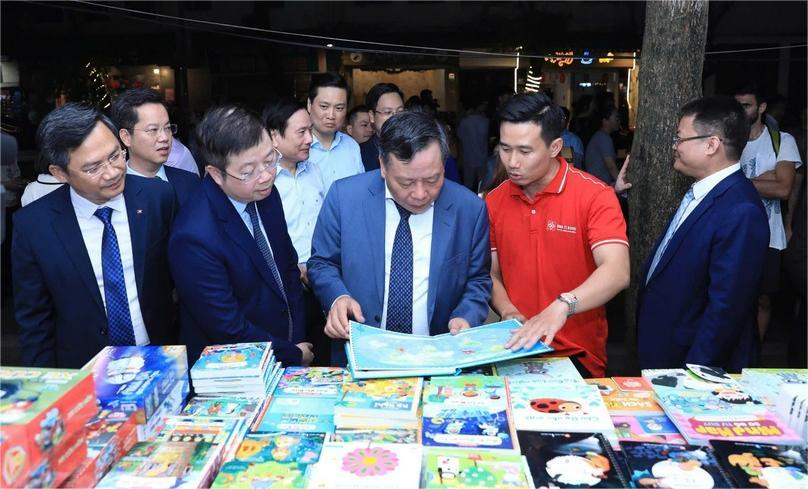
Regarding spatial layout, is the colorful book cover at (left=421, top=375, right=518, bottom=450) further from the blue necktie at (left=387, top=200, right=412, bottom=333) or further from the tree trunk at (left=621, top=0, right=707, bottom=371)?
the tree trunk at (left=621, top=0, right=707, bottom=371)

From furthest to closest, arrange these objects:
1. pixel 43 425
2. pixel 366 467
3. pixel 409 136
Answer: pixel 409 136
pixel 366 467
pixel 43 425

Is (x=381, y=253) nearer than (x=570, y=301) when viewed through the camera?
No

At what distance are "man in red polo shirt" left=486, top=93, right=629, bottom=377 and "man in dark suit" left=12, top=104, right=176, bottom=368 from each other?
1383mm

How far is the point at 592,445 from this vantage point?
1.62 metres

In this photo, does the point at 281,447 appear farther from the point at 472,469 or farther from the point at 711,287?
the point at 711,287

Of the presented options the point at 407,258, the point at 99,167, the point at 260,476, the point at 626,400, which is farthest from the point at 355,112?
the point at 260,476

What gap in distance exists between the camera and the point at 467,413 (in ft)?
5.77

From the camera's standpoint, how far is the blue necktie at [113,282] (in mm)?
2416

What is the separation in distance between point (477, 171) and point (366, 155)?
3560 millimetres

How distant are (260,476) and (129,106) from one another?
245cm

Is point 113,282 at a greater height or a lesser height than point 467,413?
greater

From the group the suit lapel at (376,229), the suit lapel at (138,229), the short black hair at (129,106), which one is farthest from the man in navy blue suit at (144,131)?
the suit lapel at (376,229)

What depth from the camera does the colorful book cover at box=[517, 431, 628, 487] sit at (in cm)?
149

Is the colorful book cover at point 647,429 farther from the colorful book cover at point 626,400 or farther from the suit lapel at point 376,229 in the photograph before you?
the suit lapel at point 376,229
